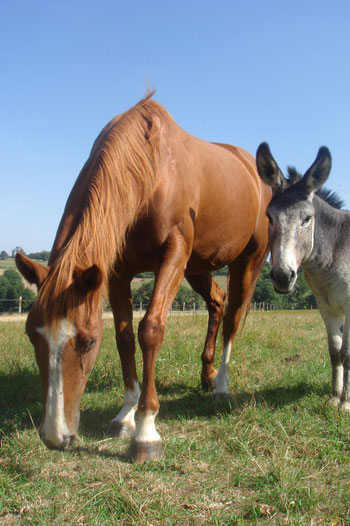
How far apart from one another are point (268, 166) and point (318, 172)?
451mm

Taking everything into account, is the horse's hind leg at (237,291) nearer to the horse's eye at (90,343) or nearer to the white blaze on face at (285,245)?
the white blaze on face at (285,245)

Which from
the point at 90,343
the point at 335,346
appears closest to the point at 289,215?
the point at 335,346

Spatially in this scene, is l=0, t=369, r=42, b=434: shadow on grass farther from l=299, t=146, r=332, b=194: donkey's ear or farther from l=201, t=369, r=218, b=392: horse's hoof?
l=299, t=146, r=332, b=194: donkey's ear

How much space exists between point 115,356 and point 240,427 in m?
2.73

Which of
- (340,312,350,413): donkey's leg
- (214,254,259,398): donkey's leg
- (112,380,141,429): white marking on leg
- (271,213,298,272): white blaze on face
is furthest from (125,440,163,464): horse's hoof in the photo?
(214,254,259,398): donkey's leg

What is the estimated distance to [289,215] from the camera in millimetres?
3654

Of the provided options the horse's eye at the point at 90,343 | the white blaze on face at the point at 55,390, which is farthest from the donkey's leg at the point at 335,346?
the white blaze on face at the point at 55,390

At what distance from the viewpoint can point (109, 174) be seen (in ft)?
10.2

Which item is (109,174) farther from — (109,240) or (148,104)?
(148,104)

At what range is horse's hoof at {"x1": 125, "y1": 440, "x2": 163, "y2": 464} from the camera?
2911mm

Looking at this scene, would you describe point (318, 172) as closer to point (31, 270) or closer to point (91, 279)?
point (91, 279)

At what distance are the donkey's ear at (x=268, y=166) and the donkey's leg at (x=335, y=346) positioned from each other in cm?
140

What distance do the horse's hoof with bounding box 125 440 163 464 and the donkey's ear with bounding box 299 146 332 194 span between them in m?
2.50

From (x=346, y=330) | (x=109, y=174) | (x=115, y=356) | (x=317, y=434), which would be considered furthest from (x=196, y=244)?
(x=115, y=356)
